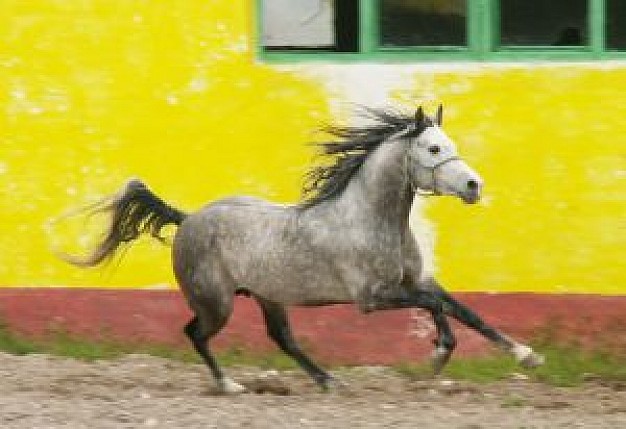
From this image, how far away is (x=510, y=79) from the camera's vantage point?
9.55 metres

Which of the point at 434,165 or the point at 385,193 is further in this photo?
the point at 385,193

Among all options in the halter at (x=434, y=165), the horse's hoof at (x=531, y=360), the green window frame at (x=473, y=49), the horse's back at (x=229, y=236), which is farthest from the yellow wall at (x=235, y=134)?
the horse's hoof at (x=531, y=360)

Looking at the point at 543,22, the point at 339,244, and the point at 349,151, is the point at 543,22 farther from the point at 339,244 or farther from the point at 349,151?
the point at 339,244

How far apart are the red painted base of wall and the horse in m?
0.69

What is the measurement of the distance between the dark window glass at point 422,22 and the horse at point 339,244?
93 cm

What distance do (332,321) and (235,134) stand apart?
1267 millimetres

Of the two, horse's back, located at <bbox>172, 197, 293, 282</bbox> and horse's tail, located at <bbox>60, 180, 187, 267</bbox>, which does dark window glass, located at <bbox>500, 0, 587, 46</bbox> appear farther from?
Answer: horse's tail, located at <bbox>60, 180, 187, 267</bbox>

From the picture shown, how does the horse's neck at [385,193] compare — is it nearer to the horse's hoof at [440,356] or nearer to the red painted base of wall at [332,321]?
the horse's hoof at [440,356]

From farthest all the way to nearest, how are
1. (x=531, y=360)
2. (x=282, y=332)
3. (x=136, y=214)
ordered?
(x=136, y=214) → (x=282, y=332) → (x=531, y=360)

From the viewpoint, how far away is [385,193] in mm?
8484

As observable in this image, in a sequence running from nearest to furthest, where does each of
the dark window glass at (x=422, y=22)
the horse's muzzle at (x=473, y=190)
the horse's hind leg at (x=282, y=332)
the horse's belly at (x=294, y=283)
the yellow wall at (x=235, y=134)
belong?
the horse's muzzle at (x=473, y=190) → the horse's belly at (x=294, y=283) → the horse's hind leg at (x=282, y=332) → the yellow wall at (x=235, y=134) → the dark window glass at (x=422, y=22)

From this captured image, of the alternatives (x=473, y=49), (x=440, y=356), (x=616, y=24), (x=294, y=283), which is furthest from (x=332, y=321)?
(x=616, y=24)

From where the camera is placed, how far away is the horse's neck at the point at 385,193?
8477 millimetres

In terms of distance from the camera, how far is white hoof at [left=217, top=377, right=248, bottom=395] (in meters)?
8.81
